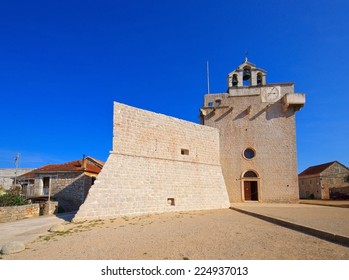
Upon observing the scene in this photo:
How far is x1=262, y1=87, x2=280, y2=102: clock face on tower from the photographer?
18.0 m

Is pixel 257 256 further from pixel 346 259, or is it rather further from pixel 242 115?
pixel 242 115

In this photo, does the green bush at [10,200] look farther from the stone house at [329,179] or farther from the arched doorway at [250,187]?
the stone house at [329,179]

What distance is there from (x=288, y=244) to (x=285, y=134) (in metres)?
14.2

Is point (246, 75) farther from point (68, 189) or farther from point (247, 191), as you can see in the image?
point (68, 189)

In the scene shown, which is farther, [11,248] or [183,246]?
[183,246]

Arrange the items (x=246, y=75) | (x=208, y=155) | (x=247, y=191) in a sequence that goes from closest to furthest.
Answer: (x=208, y=155) → (x=247, y=191) → (x=246, y=75)

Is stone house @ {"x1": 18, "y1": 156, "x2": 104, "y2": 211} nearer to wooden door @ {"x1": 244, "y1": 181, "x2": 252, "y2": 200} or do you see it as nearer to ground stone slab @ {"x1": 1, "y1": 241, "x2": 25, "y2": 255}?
ground stone slab @ {"x1": 1, "y1": 241, "x2": 25, "y2": 255}

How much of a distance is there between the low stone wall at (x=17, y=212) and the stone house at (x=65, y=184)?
2.95 m

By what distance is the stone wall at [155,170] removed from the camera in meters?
9.79

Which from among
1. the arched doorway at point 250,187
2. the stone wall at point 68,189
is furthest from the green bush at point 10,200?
the arched doorway at point 250,187

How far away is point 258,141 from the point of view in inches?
696

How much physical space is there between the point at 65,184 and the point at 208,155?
9.65 meters

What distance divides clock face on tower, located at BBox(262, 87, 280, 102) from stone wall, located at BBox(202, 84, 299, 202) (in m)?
0.34

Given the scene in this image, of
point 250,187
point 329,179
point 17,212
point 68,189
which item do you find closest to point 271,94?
point 250,187
